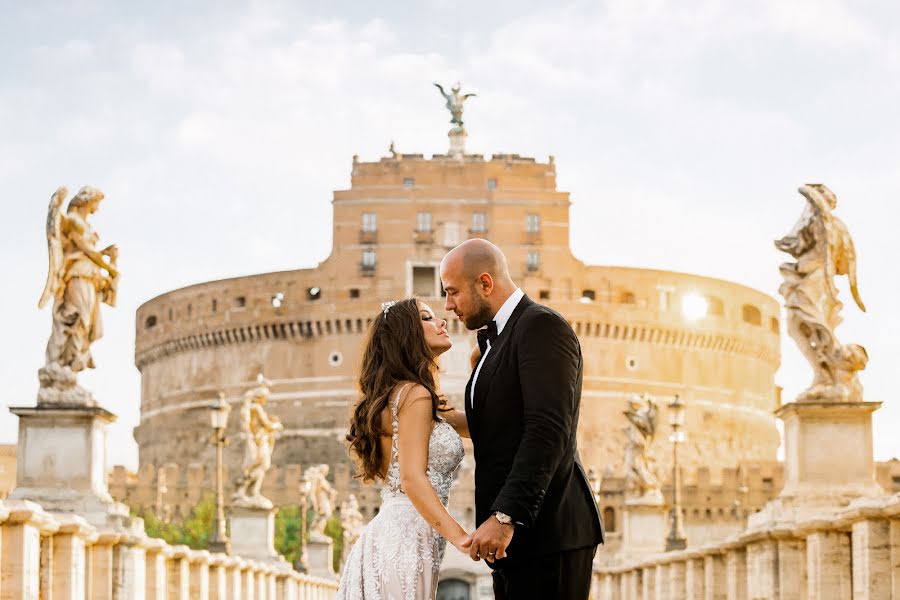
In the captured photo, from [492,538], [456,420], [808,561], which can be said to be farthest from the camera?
[808,561]

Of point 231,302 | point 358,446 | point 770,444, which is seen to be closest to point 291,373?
point 231,302

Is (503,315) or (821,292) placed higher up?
(821,292)

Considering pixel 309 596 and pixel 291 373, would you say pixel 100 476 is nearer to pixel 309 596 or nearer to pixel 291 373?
pixel 309 596

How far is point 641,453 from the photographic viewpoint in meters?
28.4

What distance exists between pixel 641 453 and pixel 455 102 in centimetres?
5587

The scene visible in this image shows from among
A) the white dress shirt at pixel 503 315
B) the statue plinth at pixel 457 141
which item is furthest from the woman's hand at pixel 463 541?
the statue plinth at pixel 457 141

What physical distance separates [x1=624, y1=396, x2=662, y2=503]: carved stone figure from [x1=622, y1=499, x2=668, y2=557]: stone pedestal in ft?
0.53

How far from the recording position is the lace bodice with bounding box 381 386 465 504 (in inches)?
218

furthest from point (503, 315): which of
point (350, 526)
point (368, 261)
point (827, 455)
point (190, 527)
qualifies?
point (368, 261)

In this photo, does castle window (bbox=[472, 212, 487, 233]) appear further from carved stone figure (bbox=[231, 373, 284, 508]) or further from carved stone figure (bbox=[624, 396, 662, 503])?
carved stone figure (bbox=[231, 373, 284, 508])

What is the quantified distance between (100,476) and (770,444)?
71748 mm

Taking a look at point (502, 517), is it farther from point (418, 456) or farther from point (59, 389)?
point (59, 389)

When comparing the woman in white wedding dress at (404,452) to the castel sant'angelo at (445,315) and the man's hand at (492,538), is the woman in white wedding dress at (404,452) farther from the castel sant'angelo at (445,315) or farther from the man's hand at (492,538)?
the castel sant'angelo at (445,315)

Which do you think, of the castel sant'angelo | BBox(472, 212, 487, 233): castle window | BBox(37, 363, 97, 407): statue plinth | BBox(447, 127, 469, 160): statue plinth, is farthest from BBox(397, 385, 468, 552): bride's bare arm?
BBox(447, 127, 469, 160): statue plinth
